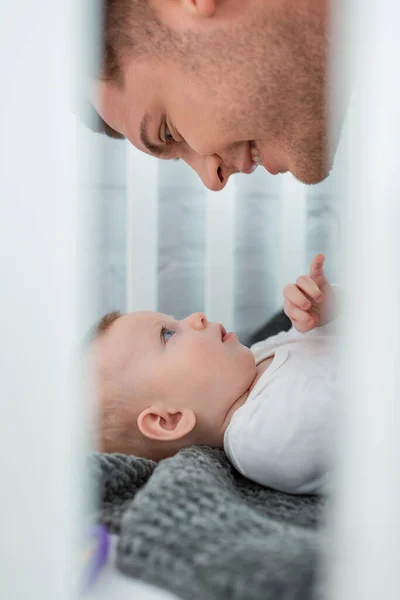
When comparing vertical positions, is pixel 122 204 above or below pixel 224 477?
above

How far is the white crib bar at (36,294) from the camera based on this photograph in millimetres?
394

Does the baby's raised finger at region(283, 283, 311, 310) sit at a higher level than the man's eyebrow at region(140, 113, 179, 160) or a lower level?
lower

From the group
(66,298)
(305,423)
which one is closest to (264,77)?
(305,423)

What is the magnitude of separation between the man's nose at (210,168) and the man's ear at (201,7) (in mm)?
222

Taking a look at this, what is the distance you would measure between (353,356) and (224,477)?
41 cm

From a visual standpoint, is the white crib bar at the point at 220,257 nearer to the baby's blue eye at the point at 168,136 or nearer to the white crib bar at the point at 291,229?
the white crib bar at the point at 291,229

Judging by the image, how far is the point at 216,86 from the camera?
2.98ft

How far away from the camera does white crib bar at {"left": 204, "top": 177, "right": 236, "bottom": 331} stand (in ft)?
4.37

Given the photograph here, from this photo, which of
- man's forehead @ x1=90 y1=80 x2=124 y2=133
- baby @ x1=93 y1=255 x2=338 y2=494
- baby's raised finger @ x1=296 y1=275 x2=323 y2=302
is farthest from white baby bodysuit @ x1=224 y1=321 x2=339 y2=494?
man's forehead @ x1=90 y1=80 x2=124 y2=133

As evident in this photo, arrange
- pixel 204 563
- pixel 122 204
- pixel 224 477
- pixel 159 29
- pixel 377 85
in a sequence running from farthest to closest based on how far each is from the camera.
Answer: pixel 122 204
pixel 159 29
pixel 224 477
pixel 204 563
pixel 377 85

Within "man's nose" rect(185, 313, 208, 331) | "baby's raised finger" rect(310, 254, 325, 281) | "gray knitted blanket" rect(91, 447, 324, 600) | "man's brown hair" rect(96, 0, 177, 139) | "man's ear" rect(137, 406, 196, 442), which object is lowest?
"man's ear" rect(137, 406, 196, 442)

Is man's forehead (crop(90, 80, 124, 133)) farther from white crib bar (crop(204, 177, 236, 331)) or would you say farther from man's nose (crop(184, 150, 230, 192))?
white crib bar (crop(204, 177, 236, 331))

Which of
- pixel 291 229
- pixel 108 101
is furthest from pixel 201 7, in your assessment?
pixel 291 229

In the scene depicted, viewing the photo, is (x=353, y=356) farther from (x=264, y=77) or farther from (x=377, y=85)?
(x=264, y=77)
